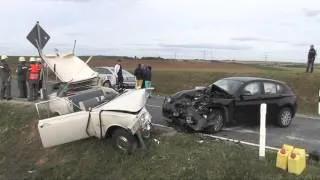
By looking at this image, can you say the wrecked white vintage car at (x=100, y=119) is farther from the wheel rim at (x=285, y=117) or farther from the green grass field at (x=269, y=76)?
the green grass field at (x=269, y=76)

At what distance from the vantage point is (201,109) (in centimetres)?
1400

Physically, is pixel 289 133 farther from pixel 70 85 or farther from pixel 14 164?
pixel 14 164

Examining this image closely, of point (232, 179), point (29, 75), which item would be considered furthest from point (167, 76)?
point (232, 179)

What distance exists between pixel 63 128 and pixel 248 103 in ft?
17.8

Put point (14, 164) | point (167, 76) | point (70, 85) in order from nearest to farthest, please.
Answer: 1. point (14, 164)
2. point (70, 85)
3. point (167, 76)

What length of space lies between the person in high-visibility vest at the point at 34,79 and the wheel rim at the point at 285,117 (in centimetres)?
937

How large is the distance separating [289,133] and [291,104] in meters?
1.62

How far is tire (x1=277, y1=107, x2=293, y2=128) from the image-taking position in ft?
52.6

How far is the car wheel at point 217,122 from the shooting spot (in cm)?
1418

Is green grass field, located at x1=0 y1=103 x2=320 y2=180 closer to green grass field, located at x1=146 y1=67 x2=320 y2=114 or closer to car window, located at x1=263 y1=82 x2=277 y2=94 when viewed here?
car window, located at x1=263 y1=82 x2=277 y2=94

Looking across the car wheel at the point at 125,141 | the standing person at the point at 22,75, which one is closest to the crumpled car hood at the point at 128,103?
the car wheel at the point at 125,141

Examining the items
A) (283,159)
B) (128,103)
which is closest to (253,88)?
(128,103)

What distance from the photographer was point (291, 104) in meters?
16.4

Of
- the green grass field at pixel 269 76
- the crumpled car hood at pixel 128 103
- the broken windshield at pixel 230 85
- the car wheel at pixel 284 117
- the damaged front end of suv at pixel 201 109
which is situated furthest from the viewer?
the green grass field at pixel 269 76
